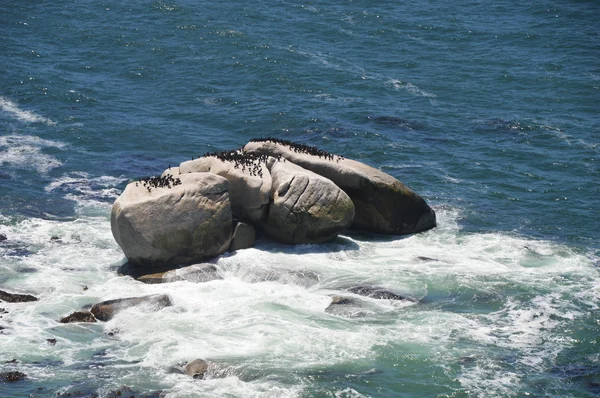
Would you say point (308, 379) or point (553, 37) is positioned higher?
point (553, 37)

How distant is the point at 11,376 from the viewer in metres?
23.9

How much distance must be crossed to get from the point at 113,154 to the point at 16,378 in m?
22.5

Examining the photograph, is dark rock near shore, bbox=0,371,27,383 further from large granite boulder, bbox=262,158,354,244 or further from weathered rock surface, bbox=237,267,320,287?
large granite boulder, bbox=262,158,354,244

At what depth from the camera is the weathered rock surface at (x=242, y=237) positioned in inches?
1294

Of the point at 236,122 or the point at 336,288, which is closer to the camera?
the point at 336,288

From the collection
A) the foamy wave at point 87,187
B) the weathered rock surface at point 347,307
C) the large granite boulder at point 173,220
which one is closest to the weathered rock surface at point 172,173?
the large granite boulder at point 173,220

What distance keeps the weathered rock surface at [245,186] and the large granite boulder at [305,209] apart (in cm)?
41

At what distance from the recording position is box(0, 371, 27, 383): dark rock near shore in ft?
78.2

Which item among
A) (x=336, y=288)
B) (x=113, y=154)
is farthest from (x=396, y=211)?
(x=113, y=154)

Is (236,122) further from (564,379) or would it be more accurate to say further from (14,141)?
(564,379)

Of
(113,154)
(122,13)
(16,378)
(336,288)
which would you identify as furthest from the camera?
(122,13)

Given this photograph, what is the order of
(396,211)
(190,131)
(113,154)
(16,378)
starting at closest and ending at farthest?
(16,378)
(396,211)
(113,154)
(190,131)

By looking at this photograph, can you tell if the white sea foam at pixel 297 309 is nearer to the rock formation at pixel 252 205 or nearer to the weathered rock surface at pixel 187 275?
the weathered rock surface at pixel 187 275

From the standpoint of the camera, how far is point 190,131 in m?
48.5
